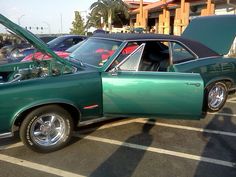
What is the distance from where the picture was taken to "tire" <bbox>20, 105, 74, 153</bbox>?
13.6ft

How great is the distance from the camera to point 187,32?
784cm

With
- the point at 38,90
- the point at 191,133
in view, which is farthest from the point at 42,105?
the point at 191,133

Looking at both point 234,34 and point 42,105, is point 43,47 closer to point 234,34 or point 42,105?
point 42,105

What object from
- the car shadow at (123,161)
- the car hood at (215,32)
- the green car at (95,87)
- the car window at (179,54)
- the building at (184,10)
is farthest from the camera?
the building at (184,10)

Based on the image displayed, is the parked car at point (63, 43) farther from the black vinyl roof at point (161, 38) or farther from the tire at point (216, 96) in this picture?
the tire at point (216, 96)

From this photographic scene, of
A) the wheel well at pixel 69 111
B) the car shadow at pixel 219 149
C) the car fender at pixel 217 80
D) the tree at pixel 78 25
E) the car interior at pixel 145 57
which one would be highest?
the tree at pixel 78 25

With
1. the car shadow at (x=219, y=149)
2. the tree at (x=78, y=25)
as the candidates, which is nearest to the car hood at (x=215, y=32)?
the car shadow at (x=219, y=149)

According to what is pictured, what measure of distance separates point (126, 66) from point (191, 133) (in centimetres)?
153

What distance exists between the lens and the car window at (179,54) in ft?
18.3

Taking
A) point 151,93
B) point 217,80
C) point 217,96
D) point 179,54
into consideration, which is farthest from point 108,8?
point 151,93

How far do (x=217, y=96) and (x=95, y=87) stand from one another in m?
3.07

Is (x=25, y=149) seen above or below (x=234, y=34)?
below

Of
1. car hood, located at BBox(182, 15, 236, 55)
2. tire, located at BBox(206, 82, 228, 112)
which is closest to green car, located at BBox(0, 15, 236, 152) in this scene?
tire, located at BBox(206, 82, 228, 112)

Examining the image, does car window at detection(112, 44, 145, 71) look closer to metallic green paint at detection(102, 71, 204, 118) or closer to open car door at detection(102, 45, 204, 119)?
open car door at detection(102, 45, 204, 119)
